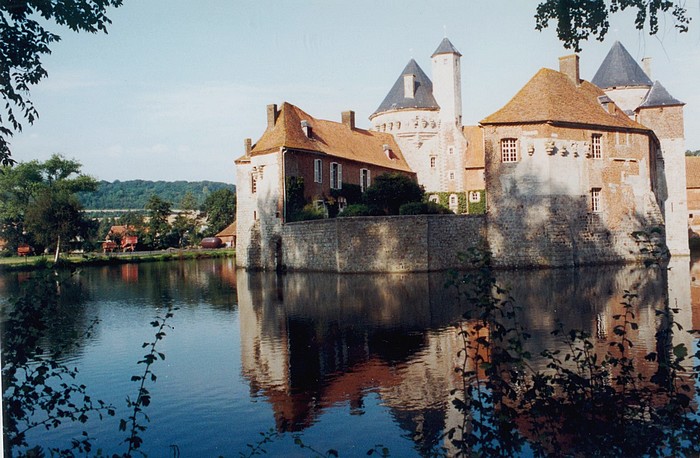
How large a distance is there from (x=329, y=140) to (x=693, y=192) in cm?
2000

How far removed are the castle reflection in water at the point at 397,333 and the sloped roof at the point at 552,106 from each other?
224 inches

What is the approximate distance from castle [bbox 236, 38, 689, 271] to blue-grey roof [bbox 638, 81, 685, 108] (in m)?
0.04

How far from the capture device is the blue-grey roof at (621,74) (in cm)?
2547

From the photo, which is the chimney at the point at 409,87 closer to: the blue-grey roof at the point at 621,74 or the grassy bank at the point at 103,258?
the blue-grey roof at the point at 621,74

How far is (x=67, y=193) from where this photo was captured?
8.17 m

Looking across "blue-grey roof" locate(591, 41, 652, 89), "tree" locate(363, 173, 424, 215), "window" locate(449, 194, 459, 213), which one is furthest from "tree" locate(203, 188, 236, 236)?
"blue-grey roof" locate(591, 41, 652, 89)

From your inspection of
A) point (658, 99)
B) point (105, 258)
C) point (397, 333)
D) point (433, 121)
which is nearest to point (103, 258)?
point (105, 258)

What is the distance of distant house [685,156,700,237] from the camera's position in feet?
106

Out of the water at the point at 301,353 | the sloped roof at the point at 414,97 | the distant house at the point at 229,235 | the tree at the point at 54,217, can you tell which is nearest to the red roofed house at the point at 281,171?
the sloped roof at the point at 414,97

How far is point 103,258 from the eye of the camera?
13.0 m

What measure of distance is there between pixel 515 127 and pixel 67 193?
Result: 54.7ft

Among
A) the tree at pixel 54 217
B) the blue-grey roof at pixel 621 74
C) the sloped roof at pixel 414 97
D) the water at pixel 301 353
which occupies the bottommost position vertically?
the water at pixel 301 353

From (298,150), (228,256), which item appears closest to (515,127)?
(298,150)

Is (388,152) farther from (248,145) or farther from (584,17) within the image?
(584,17)
